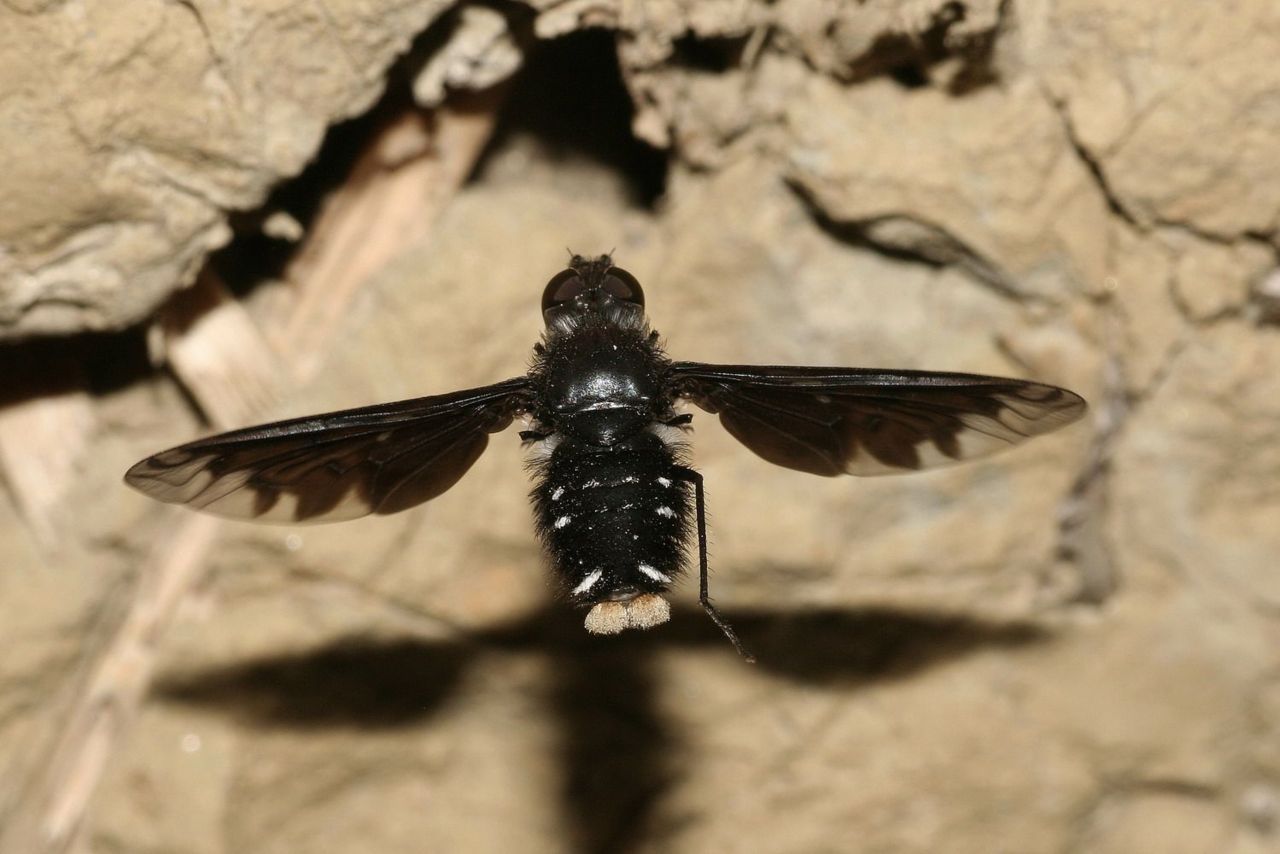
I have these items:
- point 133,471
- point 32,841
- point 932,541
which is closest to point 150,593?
point 32,841

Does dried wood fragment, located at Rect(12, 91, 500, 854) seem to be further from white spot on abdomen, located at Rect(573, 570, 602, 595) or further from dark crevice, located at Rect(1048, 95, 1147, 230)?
dark crevice, located at Rect(1048, 95, 1147, 230)

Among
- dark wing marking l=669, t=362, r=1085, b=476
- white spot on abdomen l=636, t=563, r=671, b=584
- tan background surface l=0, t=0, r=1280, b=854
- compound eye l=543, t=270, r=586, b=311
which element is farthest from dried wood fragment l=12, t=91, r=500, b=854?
Result: white spot on abdomen l=636, t=563, r=671, b=584

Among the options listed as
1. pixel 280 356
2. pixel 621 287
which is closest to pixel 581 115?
pixel 621 287

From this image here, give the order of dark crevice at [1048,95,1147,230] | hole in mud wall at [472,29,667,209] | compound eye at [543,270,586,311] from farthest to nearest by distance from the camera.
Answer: hole in mud wall at [472,29,667,209]
dark crevice at [1048,95,1147,230]
compound eye at [543,270,586,311]

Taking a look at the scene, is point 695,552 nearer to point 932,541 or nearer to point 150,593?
point 932,541

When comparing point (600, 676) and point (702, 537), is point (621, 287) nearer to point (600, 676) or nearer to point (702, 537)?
point (702, 537)
